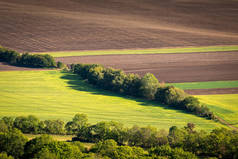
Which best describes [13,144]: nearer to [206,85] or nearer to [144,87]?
[144,87]

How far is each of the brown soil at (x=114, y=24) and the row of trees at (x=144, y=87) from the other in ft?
124

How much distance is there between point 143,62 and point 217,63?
22.8m

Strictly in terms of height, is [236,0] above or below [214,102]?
above

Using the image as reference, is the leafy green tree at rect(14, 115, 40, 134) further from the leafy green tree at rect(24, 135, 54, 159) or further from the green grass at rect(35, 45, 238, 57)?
the green grass at rect(35, 45, 238, 57)

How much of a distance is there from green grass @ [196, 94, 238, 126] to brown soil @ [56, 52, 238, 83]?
1292 centimetres

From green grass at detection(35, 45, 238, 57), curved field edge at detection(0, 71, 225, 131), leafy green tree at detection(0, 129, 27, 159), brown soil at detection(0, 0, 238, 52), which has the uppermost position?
brown soil at detection(0, 0, 238, 52)

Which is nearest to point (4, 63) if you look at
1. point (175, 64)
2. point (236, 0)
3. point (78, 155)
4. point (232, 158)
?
point (175, 64)

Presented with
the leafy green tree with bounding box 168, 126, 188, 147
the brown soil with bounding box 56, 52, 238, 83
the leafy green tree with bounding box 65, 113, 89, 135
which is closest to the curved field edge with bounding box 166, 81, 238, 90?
the brown soil with bounding box 56, 52, 238, 83

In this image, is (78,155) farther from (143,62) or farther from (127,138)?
(143,62)

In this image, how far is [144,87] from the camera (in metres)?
72.0

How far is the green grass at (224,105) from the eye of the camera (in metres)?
61.0

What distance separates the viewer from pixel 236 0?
576ft

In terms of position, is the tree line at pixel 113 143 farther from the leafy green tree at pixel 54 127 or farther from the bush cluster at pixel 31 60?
the bush cluster at pixel 31 60

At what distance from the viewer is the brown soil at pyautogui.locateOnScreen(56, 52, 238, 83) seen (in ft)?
286
